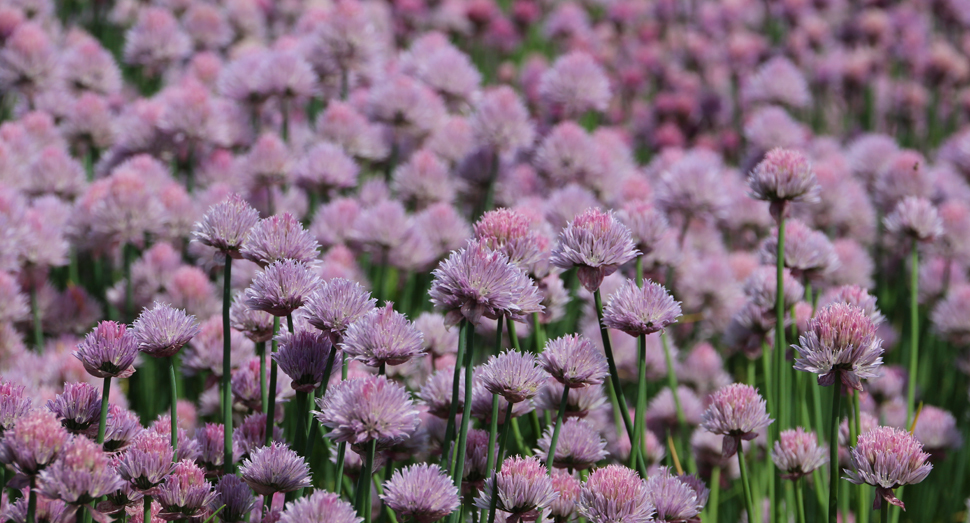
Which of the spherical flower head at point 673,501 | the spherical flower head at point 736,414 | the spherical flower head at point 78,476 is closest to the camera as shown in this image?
the spherical flower head at point 78,476

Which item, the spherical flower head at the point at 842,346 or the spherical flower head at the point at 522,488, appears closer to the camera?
the spherical flower head at the point at 522,488

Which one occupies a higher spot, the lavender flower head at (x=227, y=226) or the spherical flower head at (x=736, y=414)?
the lavender flower head at (x=227, y=226)

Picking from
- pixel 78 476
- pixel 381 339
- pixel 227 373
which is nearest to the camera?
pixel 78 476

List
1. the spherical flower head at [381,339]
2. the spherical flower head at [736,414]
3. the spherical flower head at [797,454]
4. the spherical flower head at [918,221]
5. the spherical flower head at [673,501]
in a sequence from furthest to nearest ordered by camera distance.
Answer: the spherical flower head at [918,221] < the spherical flower head at [797,454] < the spherical flower head at [736,414] < the spherical flower head at [673,501] < the spherical flower head at [381,339]

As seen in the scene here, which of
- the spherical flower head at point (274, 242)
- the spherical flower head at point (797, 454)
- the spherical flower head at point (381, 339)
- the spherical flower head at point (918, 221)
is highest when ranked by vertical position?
the spherical flower head at point (918, 221)

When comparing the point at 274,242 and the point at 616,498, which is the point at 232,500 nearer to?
the point at 274,242

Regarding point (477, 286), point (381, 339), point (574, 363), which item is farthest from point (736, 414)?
point (381, 339)

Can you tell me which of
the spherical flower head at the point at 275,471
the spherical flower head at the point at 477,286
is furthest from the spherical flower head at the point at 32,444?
the spherical flower head at the point at 477,286

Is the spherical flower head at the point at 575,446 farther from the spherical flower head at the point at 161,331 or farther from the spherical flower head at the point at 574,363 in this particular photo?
the spherical flower head at the point at 161,331
